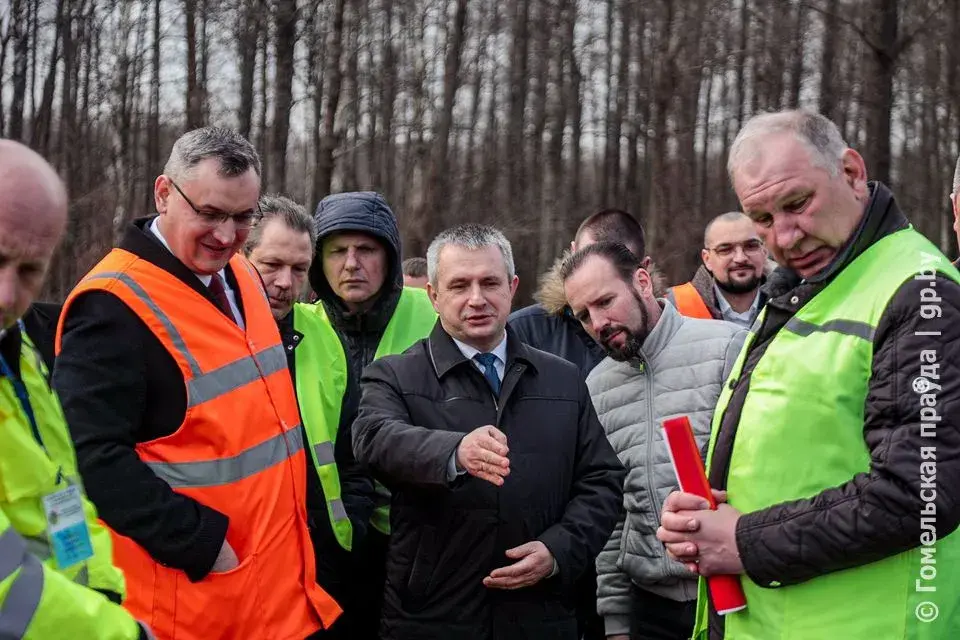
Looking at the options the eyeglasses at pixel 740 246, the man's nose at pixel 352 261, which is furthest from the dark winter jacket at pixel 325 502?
the eyeglasses at pixel 740 246

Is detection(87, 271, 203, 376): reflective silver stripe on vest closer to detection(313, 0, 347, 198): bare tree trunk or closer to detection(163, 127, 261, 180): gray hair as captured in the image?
detection(163, 127, 261, 180): gray hair

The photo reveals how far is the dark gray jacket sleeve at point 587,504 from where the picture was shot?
10.1 feet

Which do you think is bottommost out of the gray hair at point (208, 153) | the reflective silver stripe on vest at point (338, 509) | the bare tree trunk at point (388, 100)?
the reflective silver stripe on vest at point (338, 509)

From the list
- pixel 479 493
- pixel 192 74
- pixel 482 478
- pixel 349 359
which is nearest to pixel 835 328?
pixel 482 478

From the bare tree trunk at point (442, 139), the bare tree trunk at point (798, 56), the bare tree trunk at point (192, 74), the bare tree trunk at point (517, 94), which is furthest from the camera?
the bare tree trunk at point (517, 94)

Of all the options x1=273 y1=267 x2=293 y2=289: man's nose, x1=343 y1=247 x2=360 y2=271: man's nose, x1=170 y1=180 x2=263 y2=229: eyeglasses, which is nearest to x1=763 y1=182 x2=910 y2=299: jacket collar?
x1=170 y1=180 x2=263 y2=229: eyeglasses

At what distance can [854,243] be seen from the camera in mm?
2236

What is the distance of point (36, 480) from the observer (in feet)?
5.81

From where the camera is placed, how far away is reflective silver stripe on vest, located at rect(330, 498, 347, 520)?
361 centimetres

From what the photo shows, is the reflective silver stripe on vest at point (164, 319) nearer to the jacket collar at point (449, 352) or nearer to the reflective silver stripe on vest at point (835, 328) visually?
the jacket collar at point (449, 352)

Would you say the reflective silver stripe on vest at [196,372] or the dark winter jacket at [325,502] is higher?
the reflective silver stripe on vest at [196,372]

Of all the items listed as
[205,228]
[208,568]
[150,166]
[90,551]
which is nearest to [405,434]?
[208,568]

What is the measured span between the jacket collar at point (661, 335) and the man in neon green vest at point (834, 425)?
129 centimetres

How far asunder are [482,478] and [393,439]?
1.03 ft
